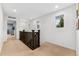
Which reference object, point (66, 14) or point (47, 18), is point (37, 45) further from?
point (66, 14)

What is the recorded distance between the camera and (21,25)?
28.6 ft

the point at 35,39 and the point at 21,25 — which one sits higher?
Answer: the point at 21,25

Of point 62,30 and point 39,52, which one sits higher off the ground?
point 62,30

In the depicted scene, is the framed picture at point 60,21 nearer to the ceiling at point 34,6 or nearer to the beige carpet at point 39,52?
the ceiling at point 34,6

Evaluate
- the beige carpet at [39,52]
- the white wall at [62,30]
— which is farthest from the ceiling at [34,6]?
the beige carpet at [39,52]

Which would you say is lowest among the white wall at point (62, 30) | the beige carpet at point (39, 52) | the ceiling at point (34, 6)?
the beige carpet at point (39, 52)

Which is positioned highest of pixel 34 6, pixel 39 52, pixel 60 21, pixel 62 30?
pixel 34 6

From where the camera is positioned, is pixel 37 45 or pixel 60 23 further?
pixel 37 45

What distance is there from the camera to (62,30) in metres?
4.93

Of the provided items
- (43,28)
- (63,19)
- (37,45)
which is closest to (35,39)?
(37,45)

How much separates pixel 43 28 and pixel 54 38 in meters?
1.56

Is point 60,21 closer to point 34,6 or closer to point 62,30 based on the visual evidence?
point 62,30

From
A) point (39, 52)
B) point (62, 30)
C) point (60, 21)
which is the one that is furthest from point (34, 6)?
point (39, 52)

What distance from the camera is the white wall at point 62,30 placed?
427 cm
